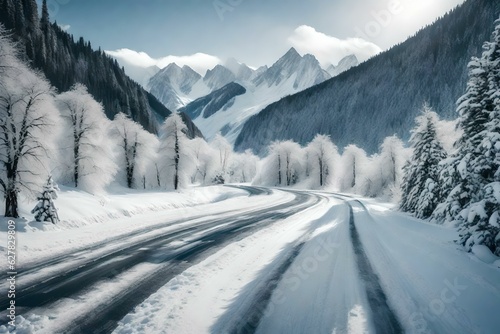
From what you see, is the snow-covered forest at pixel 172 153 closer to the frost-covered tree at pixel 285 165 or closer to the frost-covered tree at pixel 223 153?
the frost-covered tree at pixel 285 165

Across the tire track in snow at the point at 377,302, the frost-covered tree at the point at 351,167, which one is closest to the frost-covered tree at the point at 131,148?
the tire track in snow at the point at 377,302

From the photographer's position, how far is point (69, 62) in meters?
110

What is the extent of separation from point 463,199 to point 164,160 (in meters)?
34.7

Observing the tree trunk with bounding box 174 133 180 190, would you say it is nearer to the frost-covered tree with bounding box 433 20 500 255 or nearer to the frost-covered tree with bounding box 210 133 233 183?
the frost-covered tree with bounding box 433 20 500 255

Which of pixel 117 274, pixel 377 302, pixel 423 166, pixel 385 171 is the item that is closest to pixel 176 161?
pixel 423 166

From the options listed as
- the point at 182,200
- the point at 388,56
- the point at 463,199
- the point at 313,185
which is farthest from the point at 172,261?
the point at 388,56

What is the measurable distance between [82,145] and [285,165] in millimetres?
49804

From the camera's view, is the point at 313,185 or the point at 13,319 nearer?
the point at 13,319

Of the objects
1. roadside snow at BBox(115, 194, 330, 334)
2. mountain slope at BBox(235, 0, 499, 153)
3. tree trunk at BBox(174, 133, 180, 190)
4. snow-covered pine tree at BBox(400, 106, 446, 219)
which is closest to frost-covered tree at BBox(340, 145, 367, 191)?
tree trunk at BBox(174, 133, 180, 190)

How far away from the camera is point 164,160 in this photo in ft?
124

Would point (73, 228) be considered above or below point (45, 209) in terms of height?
below

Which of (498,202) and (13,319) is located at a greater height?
(498,202)

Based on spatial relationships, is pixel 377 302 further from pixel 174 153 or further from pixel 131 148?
pixel 131 148

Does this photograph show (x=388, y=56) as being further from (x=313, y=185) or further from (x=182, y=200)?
(x=182, y=200)
